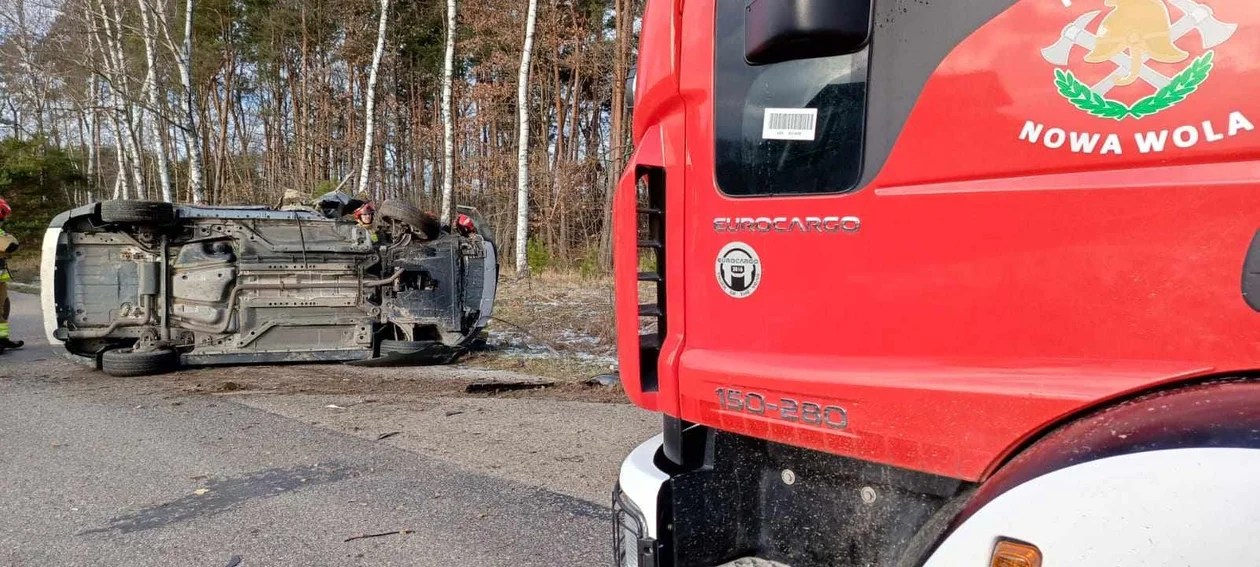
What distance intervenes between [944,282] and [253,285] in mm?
6632

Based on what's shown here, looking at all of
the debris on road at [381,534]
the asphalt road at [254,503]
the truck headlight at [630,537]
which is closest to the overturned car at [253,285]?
the asphalt road at [254,503]

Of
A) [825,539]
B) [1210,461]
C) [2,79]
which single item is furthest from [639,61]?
[2,79]

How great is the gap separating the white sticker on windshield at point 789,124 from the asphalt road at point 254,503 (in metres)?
1.91

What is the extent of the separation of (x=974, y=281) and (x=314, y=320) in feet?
21.4

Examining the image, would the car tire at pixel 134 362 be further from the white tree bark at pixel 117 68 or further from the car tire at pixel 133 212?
the white tree bark at pixel 117 68

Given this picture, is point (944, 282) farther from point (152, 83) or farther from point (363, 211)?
point (152, 83)

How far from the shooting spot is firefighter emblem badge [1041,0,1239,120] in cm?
121

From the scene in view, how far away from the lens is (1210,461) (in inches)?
42.3

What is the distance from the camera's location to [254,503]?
349 centimetres

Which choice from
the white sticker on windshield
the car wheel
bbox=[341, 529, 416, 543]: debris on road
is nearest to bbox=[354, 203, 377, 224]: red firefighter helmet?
the car wheel

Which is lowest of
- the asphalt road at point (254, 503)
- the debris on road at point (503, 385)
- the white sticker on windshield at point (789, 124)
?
the asphalt road at point (254, 503)

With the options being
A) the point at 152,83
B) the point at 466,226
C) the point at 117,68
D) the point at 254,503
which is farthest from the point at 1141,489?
the point at 117,68

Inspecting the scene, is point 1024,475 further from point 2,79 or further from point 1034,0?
point 2,79

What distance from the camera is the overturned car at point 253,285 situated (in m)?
6.43
